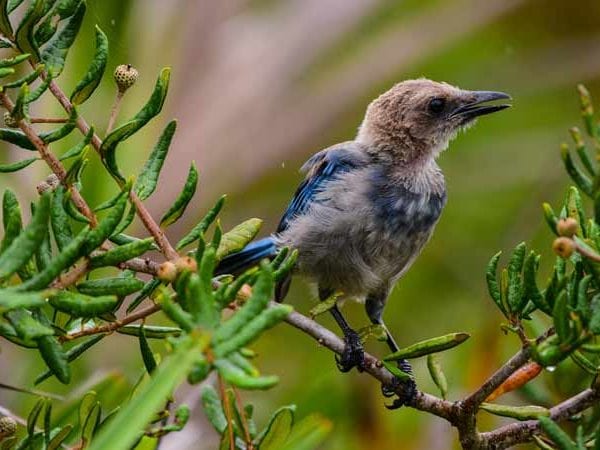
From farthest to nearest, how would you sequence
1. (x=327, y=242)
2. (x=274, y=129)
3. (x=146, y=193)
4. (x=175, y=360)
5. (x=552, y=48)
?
(x=552, y=48) < (x=274, y=129) < (x=327, y=242) < (x=146, y=193) < (x=175, y=360)

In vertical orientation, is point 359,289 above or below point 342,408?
above

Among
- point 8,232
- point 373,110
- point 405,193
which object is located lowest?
point 8,232

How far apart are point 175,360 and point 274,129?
171 inches

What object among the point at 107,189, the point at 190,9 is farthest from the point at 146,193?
the point at 190,9

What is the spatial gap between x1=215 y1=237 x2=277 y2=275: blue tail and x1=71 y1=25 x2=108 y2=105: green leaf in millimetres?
1785

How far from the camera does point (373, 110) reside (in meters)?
3.92

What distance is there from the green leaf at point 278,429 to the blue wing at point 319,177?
2002 mm

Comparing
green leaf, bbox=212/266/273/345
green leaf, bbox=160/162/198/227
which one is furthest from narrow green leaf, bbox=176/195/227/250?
green leaf, bbox=212/266/273/345

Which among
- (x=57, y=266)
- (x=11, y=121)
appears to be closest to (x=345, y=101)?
(x=11, y=121)

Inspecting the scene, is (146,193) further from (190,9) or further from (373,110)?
(190,9)

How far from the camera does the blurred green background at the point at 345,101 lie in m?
4.41

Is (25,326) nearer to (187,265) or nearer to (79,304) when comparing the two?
(79,304)

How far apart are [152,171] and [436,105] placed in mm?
2416

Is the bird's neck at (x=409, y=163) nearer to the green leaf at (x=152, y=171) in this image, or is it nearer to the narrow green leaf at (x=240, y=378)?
the green leaf at (x=152, y=171)
